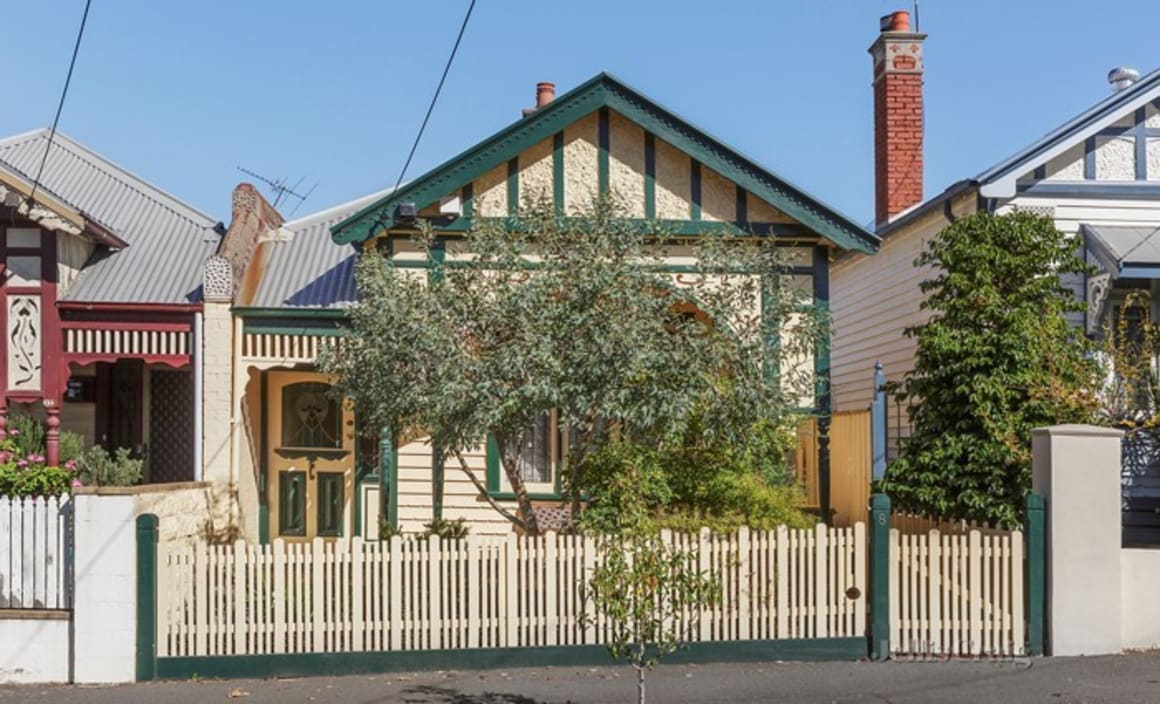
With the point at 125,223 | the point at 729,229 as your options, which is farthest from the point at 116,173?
the point at 729,229

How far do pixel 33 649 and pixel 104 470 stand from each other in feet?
15.6

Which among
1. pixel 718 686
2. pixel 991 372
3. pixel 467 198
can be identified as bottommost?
pixel 718 686

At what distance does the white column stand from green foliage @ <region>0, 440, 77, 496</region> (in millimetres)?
2907

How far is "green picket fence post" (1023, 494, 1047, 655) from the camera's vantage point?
1061 centimetres

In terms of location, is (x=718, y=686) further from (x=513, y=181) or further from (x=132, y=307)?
(x=132, y=307)

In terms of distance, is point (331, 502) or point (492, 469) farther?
point (331, 502)

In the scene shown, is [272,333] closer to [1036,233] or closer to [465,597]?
[465,597]

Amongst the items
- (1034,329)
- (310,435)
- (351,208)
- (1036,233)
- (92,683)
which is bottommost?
(92,683)

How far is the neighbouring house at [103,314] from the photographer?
1466cm

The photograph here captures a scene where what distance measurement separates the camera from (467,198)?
14.3 metres

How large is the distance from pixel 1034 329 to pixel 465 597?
6368mm

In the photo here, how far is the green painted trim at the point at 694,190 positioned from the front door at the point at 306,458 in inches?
195

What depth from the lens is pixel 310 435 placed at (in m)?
16.2

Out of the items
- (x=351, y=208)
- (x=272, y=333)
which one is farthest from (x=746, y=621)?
(x=351, y=208)
